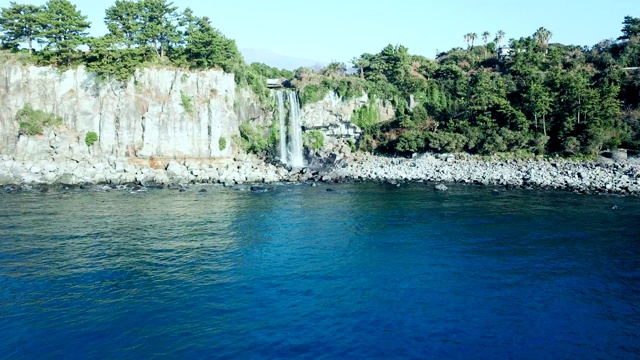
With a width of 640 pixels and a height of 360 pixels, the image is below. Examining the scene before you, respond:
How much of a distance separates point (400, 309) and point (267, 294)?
16.0 ft

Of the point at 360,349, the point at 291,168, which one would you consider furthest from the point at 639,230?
the point at 291,168

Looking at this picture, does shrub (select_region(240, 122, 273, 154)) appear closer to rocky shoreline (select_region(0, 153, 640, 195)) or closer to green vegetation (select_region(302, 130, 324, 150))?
rocky shoreline (select_region(0, 153, 640, 195))

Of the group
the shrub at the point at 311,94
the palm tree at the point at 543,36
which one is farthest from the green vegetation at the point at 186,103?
the palm tree at the point at 543,36

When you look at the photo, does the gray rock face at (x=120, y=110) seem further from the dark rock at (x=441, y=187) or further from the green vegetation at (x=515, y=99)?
the dark rock at (x=441, y=187)

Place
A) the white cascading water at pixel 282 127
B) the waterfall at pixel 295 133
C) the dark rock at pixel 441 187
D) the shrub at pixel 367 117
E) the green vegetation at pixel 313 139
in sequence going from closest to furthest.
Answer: the dark rock at pixel 441 187 → the white cascading water at pixel 282 127 → the waterfall at pixel 295 133 → the green vegetation at pixel 313 139 → the shrub at pixel 367 117

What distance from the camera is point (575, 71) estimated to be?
53.9 m

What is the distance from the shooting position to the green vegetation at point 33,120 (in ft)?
140

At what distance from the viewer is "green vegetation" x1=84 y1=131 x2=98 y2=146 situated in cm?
4488

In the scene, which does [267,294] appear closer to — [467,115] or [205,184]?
[205,184]

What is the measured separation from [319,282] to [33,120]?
39882 mm

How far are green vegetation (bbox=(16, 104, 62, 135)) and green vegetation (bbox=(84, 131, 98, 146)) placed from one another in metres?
3.07

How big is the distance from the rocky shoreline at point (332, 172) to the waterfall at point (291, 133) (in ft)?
14.0

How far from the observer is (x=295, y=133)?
5369cm

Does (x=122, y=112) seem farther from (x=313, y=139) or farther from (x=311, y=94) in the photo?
(x=311, y=94)
